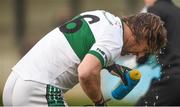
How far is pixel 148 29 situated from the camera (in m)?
5.88

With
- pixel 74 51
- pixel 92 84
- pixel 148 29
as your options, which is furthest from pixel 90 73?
pixel 148 29

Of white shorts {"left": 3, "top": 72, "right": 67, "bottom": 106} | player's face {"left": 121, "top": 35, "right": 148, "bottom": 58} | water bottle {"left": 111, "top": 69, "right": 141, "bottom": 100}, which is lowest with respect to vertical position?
water bottle {"left": 111, "top": 69, "right": 141, "bottom": 100}

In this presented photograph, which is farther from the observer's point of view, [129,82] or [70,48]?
[129,82]

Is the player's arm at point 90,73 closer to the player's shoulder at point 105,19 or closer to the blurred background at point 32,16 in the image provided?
the player's shoulder at point 105,19

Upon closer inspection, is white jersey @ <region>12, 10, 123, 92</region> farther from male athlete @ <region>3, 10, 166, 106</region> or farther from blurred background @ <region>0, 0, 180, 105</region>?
blurred background @ <region>0, 0, 180, 105</region>

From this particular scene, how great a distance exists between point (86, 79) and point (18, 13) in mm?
11234

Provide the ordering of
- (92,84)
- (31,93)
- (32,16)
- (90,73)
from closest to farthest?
(90,73), (92,84), (31,93), (32,16)

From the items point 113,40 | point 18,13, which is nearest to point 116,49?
point 113,40

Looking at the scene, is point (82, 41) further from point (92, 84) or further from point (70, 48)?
point (92, 84)

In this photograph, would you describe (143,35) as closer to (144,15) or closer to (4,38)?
(144,15)

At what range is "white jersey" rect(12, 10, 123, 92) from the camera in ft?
18.9

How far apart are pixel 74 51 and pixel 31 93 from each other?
1.35 feet

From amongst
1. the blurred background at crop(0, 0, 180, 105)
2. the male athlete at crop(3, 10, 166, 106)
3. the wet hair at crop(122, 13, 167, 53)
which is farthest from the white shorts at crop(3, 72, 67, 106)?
the blurred background at crop(0, 0, 180, 105)

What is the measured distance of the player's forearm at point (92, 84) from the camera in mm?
5652
